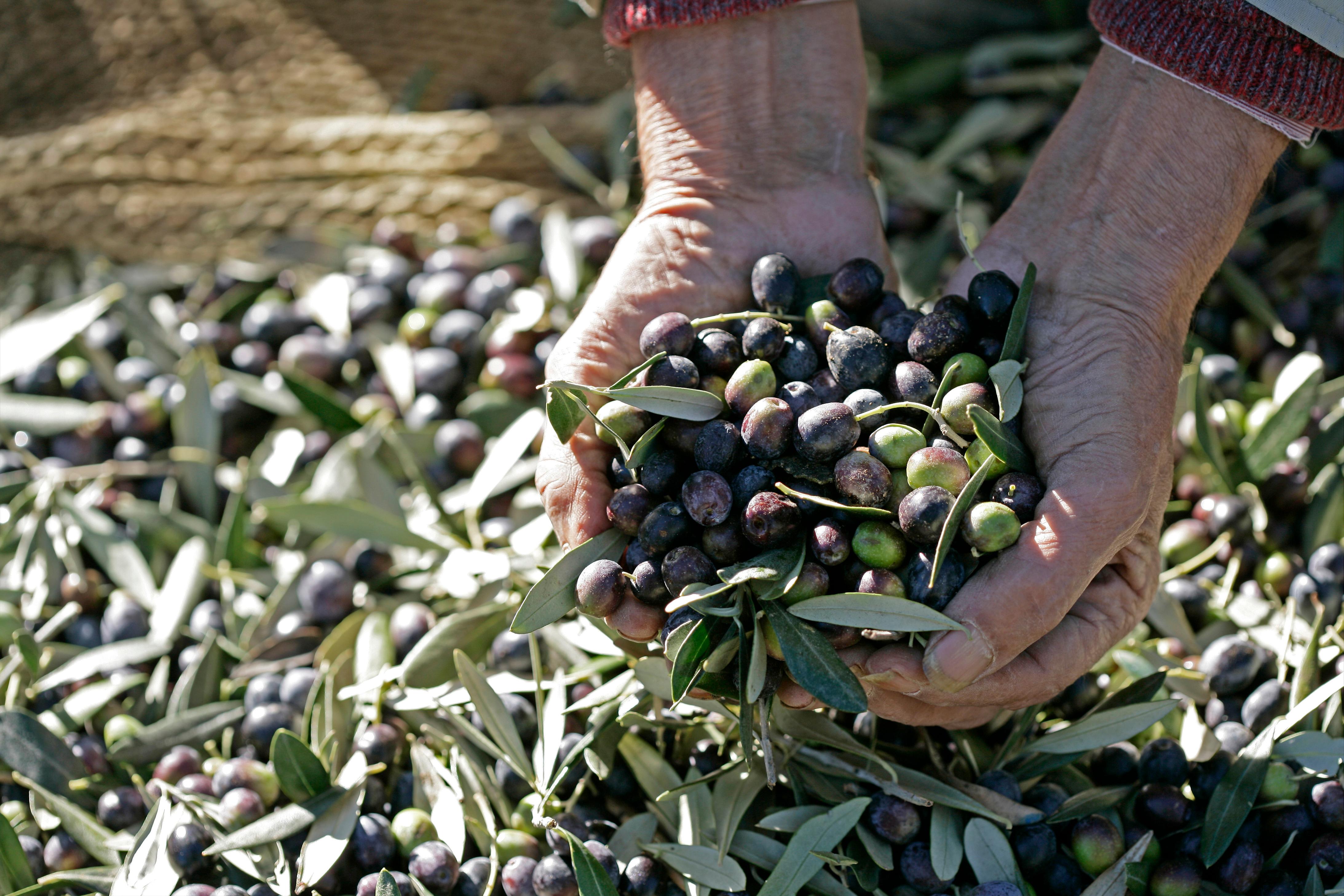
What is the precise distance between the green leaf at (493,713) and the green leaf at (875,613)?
→ 20.6 inches

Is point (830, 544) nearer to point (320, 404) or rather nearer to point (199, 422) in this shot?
point (320, 404)

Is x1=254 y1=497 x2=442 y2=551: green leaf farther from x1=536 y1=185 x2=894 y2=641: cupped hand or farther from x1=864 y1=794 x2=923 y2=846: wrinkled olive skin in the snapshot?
x1=864 y1=794 x2=923 y2=846: wrinkled olive skin

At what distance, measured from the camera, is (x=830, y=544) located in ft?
4.23

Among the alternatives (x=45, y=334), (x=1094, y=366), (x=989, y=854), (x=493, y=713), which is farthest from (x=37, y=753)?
(x=1094, y=366)

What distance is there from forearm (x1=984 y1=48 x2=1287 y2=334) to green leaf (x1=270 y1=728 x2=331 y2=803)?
4.31ft

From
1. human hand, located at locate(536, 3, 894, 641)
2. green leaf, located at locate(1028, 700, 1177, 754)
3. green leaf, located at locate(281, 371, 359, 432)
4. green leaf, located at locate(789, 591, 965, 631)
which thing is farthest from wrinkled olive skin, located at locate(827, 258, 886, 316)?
green leaf, located at locate(281, 371, 359, 432)

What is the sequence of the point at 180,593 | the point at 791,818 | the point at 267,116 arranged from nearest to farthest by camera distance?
the point at 791,818 < the point at 180,593 < the point at 267,116

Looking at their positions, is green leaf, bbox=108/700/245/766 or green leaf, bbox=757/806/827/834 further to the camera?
green leaf, bbox=108/700/245/766

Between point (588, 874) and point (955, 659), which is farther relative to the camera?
point (588, 874)

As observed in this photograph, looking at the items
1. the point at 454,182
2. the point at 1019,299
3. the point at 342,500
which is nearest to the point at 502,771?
the point at 342,500

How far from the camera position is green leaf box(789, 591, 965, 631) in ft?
3.98

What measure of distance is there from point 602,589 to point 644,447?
20 cm

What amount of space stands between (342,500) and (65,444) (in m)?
0.83

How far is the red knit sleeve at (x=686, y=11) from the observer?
1.80 metres
